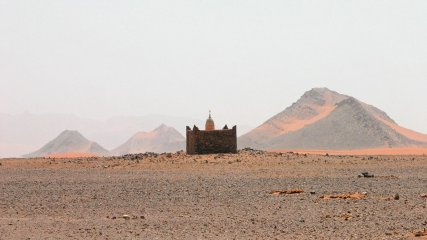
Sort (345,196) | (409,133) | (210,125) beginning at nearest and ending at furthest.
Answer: (345,196) < (210,125) < (409,133)

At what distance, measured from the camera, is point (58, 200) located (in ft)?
69.4

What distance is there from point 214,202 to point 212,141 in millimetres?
21700

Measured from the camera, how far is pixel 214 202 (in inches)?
773

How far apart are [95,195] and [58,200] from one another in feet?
5.24

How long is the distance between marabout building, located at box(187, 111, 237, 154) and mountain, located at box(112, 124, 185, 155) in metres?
70.0

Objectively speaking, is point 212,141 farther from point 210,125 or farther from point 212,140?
point 210,125

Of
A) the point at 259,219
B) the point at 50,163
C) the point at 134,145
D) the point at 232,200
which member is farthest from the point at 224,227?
the point at 134,145

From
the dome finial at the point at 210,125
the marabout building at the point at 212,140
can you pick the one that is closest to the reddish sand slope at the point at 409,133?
the dome finial at the point at 210,125

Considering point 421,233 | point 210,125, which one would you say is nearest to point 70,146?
point 210,125

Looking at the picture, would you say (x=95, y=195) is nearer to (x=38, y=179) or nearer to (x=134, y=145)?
(x=38, y=179)

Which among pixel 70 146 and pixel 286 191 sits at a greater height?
pixel 70 146

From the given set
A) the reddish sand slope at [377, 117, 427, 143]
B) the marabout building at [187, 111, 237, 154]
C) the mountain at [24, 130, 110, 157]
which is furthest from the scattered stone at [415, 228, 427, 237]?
the mountain at [24, 130, 110, 157]

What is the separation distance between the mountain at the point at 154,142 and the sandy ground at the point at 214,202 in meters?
79.1

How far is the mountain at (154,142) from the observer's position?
116 metres
